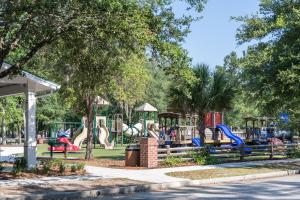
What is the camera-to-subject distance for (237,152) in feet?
82.1

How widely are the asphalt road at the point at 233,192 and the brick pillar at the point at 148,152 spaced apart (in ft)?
16.0

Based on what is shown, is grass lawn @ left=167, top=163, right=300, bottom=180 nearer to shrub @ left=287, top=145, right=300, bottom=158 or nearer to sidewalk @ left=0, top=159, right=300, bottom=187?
sidewalk @ left=0, top=159, right=300, bottom=187

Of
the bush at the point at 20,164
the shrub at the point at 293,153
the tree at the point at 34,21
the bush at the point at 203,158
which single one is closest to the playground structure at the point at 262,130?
the shrub at the point at 293,153

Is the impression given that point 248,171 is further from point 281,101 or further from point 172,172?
point 281,101

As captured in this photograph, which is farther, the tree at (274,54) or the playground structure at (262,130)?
the playground structure at (262,130)

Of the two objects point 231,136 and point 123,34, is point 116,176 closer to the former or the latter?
point 123,34

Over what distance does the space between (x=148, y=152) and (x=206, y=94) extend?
7072 mm

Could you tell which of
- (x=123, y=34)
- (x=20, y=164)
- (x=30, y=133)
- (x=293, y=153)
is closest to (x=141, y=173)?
(x=20, y=164)

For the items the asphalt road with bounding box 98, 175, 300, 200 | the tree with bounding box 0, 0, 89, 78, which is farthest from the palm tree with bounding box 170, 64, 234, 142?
the tree with bounding box 0, 0, 89, 78

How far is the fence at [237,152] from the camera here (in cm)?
2219

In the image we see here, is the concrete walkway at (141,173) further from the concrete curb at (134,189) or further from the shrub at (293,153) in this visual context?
the shrub at (293,153)

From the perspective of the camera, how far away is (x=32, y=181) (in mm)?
A: 15016

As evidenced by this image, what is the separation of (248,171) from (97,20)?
10.0 meters

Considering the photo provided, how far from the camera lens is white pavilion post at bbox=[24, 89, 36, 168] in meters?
18.5
